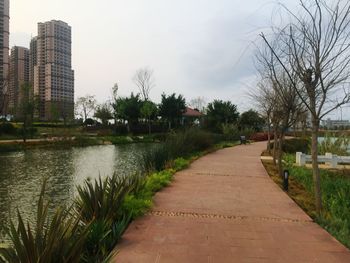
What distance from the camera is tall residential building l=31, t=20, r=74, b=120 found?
5128 centimetres

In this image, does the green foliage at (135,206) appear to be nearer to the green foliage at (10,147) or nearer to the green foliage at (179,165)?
the green foliage at (179,165)

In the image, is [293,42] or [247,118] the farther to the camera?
[247,118]

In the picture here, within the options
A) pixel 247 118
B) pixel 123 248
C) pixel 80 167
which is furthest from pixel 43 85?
pixel 123 248

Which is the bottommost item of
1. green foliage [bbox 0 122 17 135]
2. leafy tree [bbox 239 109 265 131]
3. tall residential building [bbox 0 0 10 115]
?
green foliage [bbox 0 122 17 135]

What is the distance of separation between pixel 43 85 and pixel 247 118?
102ft

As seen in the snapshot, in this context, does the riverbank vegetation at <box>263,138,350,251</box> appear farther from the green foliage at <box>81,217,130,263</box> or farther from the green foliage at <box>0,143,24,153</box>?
the green foliage at <box>0,143,24,153</box>

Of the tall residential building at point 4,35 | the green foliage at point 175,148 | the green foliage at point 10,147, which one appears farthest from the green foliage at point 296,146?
the tall residential building at point 4,35

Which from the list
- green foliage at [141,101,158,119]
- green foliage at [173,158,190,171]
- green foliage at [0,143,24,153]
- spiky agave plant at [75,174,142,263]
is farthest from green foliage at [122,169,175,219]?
green foliage at [141,101,158,119]

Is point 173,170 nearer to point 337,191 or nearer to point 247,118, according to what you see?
point 337,191

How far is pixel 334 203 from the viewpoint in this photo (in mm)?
6887

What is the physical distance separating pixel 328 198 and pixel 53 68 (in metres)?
52.8

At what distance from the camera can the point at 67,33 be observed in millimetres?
54281

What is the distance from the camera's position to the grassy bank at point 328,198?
5.41m

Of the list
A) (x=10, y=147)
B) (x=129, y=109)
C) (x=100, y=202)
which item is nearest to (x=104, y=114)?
(x=129, y=109)
